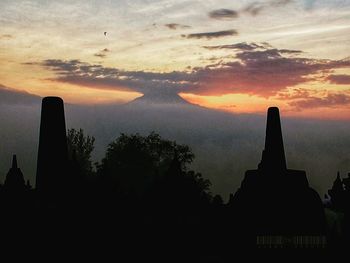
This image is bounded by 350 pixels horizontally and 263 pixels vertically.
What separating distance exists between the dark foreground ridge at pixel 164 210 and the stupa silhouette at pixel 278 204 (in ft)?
0.15

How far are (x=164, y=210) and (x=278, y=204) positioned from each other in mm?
6332

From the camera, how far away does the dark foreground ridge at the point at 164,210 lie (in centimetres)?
2183

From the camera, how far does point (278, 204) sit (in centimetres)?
2614

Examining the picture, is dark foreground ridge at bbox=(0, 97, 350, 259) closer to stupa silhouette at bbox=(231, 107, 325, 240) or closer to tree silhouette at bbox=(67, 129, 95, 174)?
stupa silhouette at bbox=(231, 107, 325, 240)

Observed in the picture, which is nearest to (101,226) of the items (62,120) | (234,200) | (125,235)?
(125,235)

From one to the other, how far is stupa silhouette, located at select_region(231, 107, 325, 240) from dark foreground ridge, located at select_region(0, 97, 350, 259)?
0.15 feet

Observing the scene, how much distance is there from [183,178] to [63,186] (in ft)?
16.8

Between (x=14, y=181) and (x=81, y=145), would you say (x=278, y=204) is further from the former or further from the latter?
(x=81, y=145)

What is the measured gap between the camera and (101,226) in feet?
71.2

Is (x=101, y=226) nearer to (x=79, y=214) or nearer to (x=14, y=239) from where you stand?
(x=79, y=214)

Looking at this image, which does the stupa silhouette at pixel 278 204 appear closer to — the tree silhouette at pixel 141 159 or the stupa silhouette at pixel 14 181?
the stupa silhouette at pixel 14 181

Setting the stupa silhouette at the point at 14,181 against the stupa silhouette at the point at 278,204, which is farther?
the stupa silhouette at the point at 278,204

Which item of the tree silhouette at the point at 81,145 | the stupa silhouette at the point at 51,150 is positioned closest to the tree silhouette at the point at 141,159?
the tree silhouette at the point at 81,145

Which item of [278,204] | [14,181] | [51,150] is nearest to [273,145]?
[278,204]
